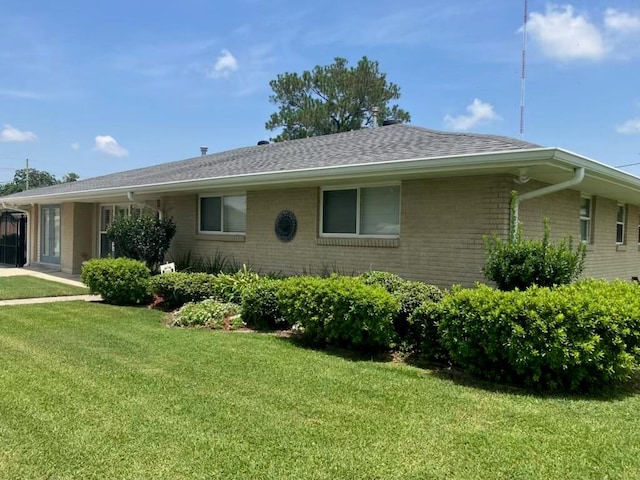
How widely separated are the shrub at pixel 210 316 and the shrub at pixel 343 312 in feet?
5.69

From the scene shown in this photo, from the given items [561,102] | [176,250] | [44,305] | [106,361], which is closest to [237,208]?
[176,250]

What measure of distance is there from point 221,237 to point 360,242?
→ 14.4 feet

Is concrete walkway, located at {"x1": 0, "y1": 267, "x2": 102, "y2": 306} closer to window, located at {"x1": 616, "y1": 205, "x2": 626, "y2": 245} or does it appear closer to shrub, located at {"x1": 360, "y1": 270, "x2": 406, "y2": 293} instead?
shrub, located at {"x1": 360, "y1": 270, "x2": 406, "y2": 293}

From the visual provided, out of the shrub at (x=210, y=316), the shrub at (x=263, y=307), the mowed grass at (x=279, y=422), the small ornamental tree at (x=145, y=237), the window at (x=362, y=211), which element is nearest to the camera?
the mowed grass at (x=279, y=422)

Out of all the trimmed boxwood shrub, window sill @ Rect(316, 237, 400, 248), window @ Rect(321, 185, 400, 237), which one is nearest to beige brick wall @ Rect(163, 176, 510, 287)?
window sill @ Rect(316, 237, 400, 248)

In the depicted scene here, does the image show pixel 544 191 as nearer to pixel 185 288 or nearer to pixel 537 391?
pixel 537 391

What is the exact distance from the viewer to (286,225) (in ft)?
37.4

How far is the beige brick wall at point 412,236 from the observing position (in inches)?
335

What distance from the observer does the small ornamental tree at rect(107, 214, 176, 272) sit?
13.2 m

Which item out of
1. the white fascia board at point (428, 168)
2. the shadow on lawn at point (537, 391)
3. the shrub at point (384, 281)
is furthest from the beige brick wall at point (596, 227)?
the shadow on lawn at point (537, 391)

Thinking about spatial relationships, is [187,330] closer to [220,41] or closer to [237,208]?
[237,208]

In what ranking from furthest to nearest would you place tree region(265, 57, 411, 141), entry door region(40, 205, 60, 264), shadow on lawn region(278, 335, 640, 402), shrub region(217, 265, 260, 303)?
tree region(265, 57, 411, 141) → entry door region(40, 205, 60, 264) → shrub region(217, 265, 260, 303) → shadow on lawn region(278, 335, 640, 402)

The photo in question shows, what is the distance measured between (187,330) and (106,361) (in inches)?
88.0

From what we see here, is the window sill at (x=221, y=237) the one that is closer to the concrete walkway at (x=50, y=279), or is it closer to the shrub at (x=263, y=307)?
the concrete walkway at (x=50, y=279)
